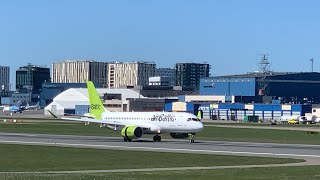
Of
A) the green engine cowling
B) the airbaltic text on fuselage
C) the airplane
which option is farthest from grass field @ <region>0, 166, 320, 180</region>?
the airbaltic text on fuselage

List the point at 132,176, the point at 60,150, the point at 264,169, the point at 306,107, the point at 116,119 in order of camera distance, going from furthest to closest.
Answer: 1. the point at 306,107
2. the point at 116,119
3. the point at 60,150
4. the point at 264,169
5. the point at 132,176

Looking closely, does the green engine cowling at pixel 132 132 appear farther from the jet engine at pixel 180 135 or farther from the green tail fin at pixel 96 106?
the green tail fin at pixel 96 106

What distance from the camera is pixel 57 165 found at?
47156mm

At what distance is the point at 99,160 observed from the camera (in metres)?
51.4

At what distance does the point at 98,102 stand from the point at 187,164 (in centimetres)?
4171

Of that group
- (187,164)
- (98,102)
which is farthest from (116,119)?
(187,164)

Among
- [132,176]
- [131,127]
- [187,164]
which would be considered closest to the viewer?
[132,176]

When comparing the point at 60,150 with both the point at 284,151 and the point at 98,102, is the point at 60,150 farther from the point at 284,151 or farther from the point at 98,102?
the point at 98,102

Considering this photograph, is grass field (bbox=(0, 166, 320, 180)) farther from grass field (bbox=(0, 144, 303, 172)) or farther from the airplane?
the airplane

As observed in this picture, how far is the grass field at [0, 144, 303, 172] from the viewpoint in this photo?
46.7m

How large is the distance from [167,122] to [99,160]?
28532 millimetres

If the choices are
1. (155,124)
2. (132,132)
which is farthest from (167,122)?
(132,132)

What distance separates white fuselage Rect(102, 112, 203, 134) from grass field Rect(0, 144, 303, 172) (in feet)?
62.0

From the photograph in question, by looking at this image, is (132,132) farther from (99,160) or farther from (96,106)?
(99,160)
